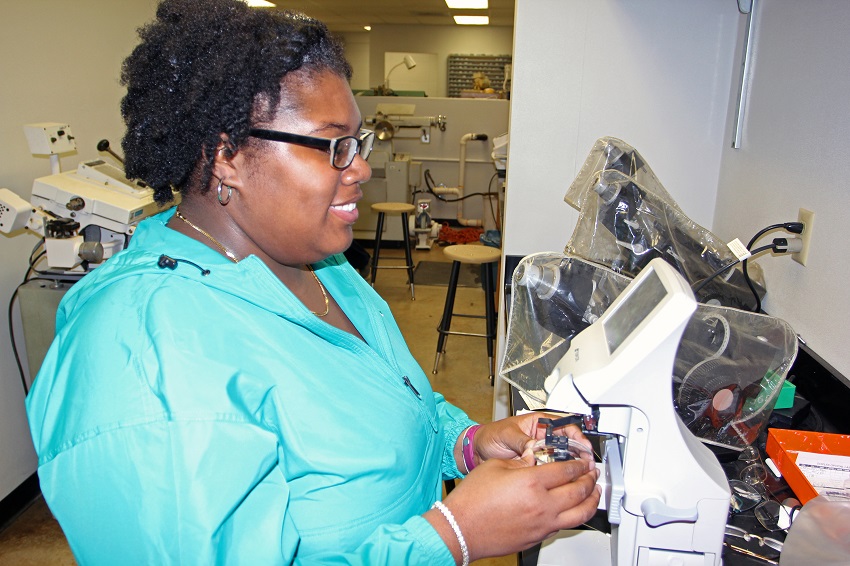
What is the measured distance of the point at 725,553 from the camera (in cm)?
84

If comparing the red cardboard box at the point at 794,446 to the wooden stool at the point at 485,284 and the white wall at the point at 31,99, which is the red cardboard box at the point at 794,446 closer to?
the wooden stool at the point at 485,284

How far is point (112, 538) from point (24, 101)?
225 centimetres

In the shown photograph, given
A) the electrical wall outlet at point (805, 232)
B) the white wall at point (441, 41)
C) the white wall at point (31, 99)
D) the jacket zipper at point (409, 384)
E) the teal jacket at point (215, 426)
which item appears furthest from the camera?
the white wall at point (441, 41)

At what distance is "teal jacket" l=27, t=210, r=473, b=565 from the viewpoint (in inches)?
23.1

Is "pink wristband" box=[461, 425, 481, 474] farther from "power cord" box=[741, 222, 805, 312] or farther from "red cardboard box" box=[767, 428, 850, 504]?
"power cord" box=[741, 222, 805, 312]

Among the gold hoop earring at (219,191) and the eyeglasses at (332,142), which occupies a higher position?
the eyeglasses at (332,142)

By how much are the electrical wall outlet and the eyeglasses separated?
1.03m

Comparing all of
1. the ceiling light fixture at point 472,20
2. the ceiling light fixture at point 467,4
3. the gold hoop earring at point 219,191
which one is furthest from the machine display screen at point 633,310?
the ceiling light fixture at point 472,20

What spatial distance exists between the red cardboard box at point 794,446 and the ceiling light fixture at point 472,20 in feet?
28.1

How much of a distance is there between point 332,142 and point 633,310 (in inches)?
18.4

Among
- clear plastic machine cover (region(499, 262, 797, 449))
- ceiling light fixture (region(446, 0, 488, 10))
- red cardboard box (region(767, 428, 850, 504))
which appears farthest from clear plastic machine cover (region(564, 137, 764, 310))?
ceiling light fixture (region(446, 0, 488, 10))

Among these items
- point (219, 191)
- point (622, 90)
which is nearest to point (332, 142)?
point (219, 191)

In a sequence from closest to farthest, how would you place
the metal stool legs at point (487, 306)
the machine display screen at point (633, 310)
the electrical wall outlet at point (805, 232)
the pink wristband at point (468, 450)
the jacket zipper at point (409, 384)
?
the machine display screen at point (633, 310) → the jacket zipper at point (409, 384) → the pink wristband at point (468, 450) → the electrical wall outlet at point (805, 232) → the metal stool legs at point (487, 306)

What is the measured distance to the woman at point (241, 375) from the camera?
0.59m
